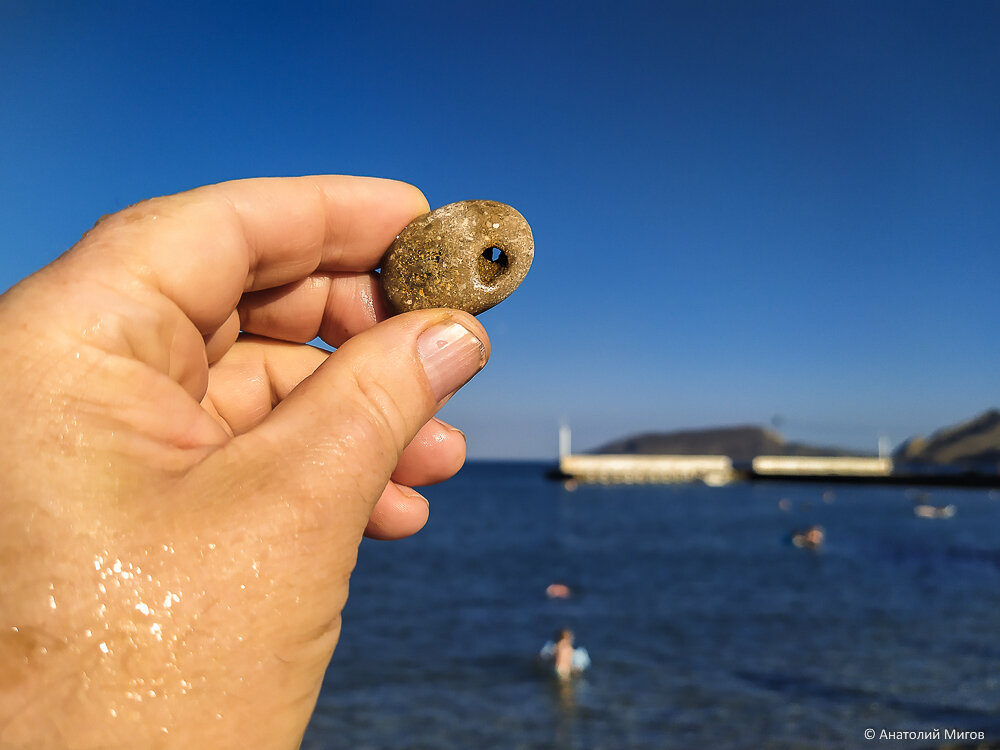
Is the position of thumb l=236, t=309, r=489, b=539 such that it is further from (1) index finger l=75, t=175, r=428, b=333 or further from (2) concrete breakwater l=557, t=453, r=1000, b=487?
(2) concrete breakwater l=557, t=453, r=1000, b=487

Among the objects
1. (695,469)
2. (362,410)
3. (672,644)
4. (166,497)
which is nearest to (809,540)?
(672,644)

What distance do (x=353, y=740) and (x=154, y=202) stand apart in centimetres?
1501

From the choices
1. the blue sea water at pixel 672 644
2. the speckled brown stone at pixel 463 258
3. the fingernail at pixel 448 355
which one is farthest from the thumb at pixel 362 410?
the blue sea water at pixel 672 644

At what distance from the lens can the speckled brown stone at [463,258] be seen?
330 centimetres

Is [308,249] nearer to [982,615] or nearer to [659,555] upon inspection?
[982,615]

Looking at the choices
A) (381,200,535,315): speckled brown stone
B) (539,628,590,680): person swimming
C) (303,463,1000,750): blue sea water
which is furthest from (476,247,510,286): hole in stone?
(539,628,590,680): person swimming

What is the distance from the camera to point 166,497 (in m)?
2.01

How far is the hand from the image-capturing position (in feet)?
6.08

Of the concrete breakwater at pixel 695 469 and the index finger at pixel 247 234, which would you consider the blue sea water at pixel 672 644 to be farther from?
the concrete breakwater at pixel 695 469

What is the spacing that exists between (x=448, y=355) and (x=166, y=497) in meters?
1.16

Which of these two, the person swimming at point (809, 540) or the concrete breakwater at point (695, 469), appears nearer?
the person swimming at point (809, 540)

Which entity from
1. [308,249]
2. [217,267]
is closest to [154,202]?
[217,267]

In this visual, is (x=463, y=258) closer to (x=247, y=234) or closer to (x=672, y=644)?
(x=247, y=234)

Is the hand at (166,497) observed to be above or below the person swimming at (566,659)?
above
